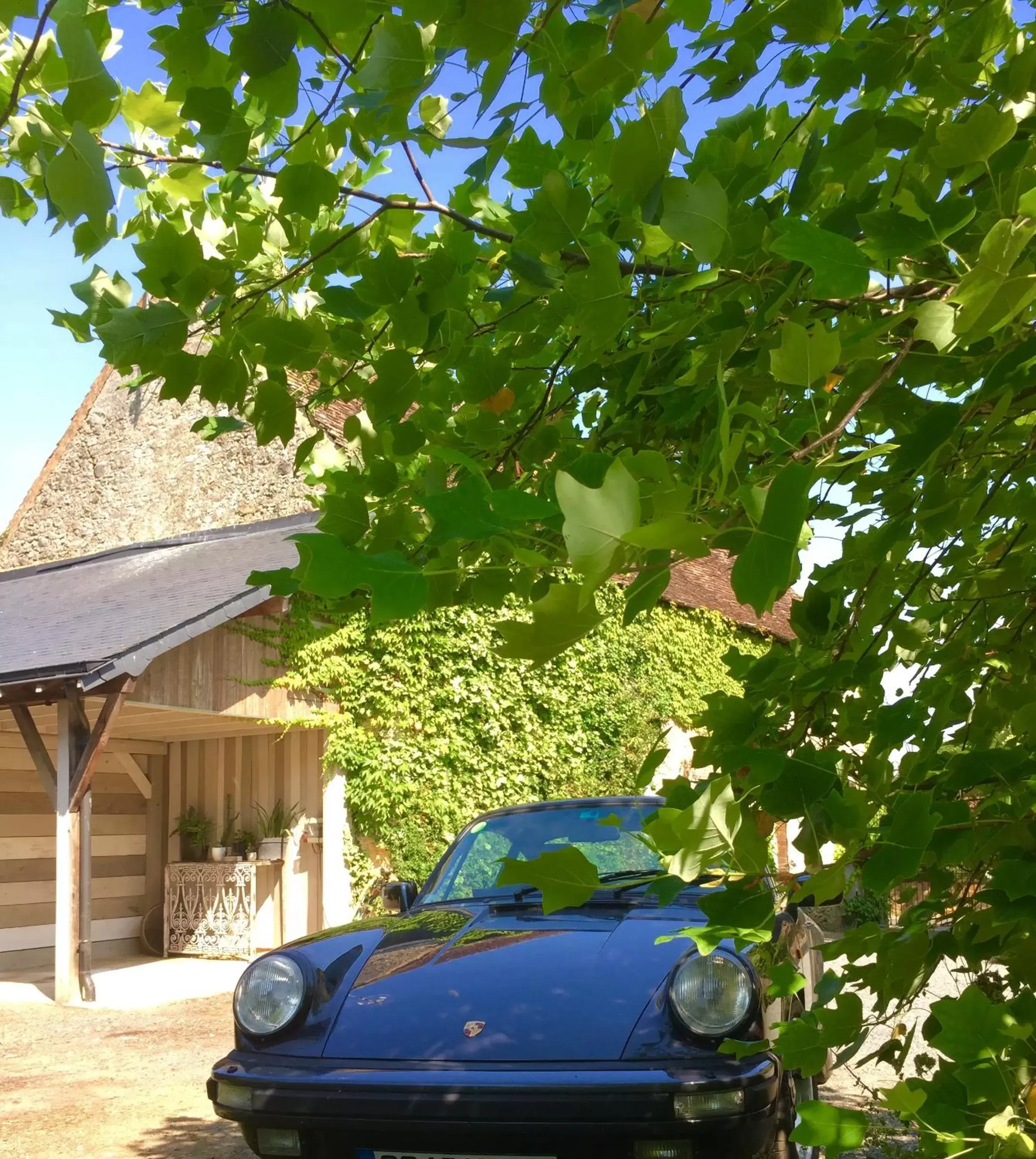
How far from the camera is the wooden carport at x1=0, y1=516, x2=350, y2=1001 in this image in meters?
8.93

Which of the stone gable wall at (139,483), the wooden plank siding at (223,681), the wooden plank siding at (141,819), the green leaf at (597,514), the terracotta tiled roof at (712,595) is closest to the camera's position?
the green leaf at (597,514)

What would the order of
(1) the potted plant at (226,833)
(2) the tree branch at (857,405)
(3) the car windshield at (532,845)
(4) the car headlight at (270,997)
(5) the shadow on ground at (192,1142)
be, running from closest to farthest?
1. (2) the tree branch at (857,405)
2. (4) the car headlight at (270,997)
3. (3) the car windshield at (532,845)
4. (5) the shadow on ground at (192,1142)
5. (1) the potted plant at (226,833)

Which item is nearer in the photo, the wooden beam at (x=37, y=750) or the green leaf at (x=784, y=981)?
the green leaf at (x=784, y=981)

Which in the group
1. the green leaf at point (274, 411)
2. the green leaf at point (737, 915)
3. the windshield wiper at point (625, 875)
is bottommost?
the windshield wiper at point (625, 875)

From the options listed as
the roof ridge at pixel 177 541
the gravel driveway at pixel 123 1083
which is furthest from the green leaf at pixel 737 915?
the roof ridge at pixel 177 541

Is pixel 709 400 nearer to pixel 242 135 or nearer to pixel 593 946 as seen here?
pixel 242 135

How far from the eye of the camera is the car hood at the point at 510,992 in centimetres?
322

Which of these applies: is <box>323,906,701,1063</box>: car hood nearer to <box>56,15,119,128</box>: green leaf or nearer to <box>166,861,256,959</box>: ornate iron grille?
<box>56,15,119,128</box>: green leaf

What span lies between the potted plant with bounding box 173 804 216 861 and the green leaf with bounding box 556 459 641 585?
12.2m

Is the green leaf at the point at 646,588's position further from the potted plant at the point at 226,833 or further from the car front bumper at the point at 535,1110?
the potted plant at the point at 226,833

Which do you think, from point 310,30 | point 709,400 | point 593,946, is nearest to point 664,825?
point 709,400

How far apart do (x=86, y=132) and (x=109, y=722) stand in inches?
329

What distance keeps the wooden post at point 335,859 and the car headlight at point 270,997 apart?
299 inches

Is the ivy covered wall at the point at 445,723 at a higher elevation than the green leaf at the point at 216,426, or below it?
below
